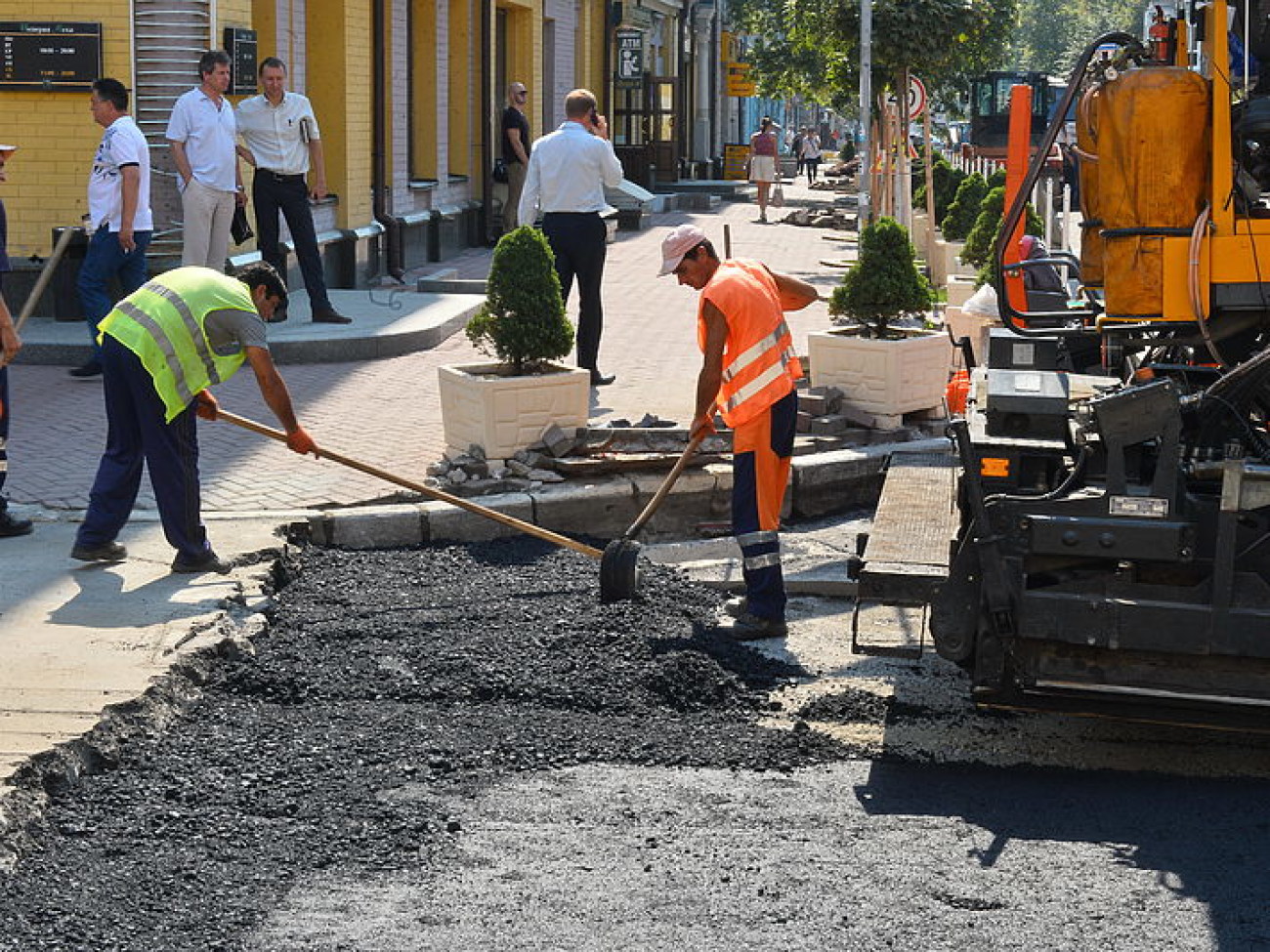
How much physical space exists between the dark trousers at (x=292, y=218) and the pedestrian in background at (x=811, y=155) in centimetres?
3525

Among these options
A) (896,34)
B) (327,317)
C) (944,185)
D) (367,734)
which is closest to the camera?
(367,734)

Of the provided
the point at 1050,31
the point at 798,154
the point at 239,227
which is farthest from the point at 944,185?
the point at 1050,31

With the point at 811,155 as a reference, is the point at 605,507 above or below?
below

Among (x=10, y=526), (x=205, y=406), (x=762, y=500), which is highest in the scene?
(x=205, y=406)

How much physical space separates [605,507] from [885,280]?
2.61m

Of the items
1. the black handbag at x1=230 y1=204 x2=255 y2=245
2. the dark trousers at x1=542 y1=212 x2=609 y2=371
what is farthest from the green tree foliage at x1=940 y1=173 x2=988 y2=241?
the black handbag at x1=230 y1=204 x2=255 y2=245

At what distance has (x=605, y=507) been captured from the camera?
29.1ft

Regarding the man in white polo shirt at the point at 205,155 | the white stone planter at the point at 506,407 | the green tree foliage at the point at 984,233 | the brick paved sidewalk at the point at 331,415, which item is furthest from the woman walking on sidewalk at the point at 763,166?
the white stone planter at the point at 506,407

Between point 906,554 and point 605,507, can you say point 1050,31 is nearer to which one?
point 605,507

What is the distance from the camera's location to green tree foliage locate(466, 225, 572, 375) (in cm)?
926

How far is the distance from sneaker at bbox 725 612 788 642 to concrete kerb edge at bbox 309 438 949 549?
4.01ft

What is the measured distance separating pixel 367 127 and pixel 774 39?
90.0ft

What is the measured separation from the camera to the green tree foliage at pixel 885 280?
415 inches

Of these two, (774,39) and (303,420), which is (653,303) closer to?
(303,420)
